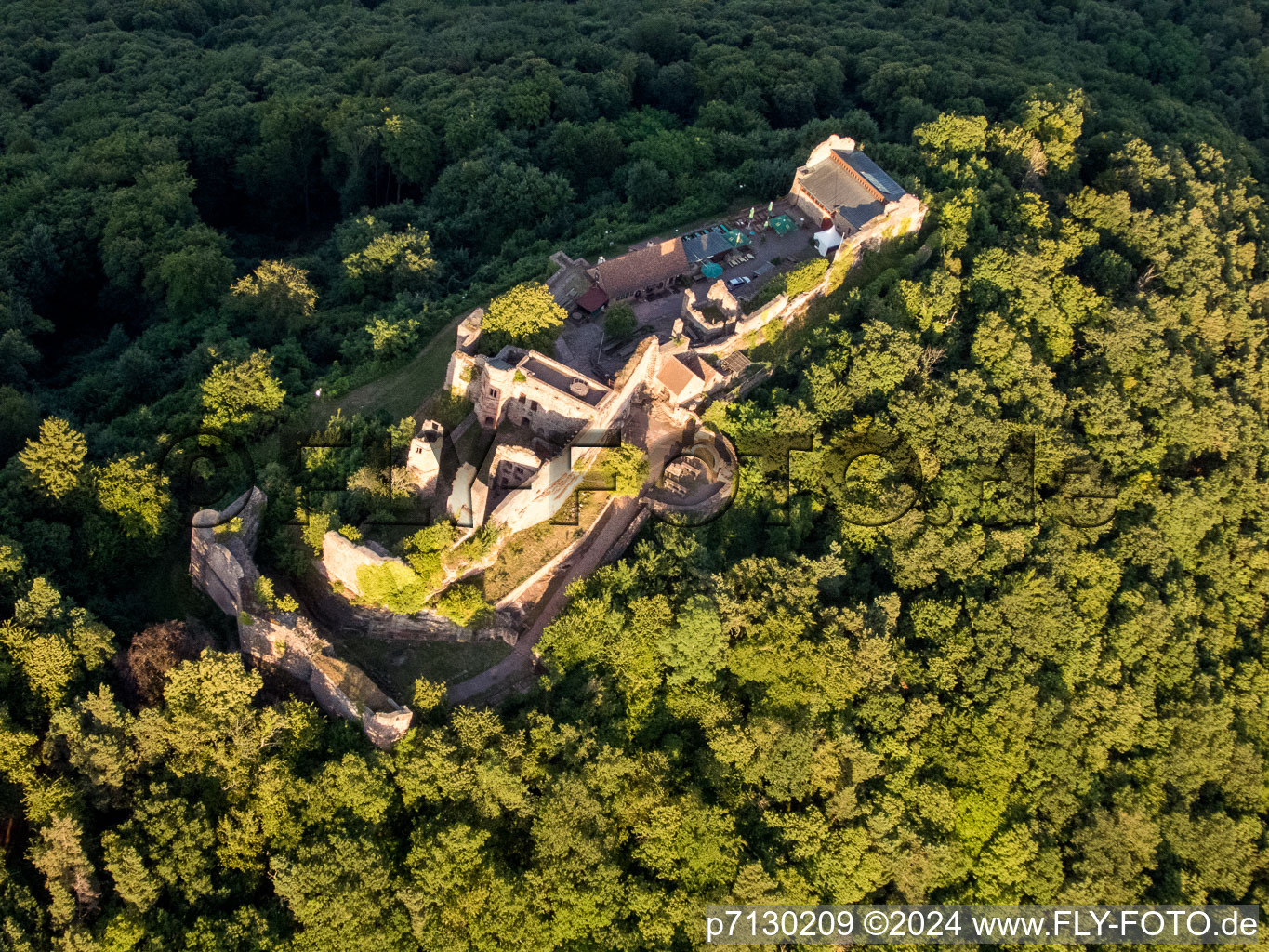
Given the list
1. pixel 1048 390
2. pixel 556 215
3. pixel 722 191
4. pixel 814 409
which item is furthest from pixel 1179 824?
pixel 556 215

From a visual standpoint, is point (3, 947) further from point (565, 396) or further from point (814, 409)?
point (814, 409)

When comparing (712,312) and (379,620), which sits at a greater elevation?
Answer: (712,312)

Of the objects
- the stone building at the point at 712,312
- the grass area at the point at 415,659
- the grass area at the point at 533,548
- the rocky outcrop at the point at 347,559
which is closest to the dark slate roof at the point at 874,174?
the stone building at the point at 712,312

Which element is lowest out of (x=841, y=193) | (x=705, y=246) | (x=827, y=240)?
(x=705, y=246)

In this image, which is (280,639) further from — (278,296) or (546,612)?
(278,296)

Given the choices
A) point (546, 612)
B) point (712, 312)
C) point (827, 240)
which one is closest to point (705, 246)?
point (827, 240)

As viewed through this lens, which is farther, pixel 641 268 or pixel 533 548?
pixel 641 268
